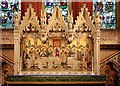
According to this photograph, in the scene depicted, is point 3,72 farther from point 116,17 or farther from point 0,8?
point 116,17

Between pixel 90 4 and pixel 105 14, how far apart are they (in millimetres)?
1016

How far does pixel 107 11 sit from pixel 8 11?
14.8 feet

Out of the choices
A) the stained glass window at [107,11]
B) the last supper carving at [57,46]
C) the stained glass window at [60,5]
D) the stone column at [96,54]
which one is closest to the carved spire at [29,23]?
the last supper carving at [57,46]

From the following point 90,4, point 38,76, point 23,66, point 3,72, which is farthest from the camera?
point 90,4

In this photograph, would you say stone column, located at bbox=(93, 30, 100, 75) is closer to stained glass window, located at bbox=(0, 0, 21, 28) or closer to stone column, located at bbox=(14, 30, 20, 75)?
stone column, located at bbox=(14, 30, 20, 75)

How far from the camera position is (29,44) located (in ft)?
35.0

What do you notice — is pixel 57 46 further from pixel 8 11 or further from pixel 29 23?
pixel 8 11

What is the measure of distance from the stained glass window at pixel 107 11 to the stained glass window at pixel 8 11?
3.61 metres

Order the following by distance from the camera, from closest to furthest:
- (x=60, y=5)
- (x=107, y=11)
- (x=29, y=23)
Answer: (x=29, y=23)
(x=60, y=5)
(x=107, y=11)

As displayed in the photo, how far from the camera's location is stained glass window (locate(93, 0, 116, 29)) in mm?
14031

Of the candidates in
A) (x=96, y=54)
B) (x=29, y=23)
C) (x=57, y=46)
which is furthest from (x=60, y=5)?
(x=96, y=54)

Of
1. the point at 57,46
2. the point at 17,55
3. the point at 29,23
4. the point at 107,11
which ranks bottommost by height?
the point at 17,55

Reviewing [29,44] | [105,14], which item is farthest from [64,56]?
[105,14]

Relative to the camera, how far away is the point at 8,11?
46.1 ft
